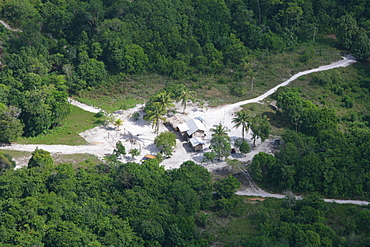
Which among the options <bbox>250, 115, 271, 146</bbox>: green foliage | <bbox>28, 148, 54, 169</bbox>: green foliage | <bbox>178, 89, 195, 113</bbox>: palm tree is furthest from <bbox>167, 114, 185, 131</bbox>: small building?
<bbox>28, 148, 54, 169</bbox>: green foliage

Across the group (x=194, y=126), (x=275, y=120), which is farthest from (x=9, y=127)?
(x=275, y=120)

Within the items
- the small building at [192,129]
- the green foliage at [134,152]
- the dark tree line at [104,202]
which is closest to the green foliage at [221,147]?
the small building at [192,129]

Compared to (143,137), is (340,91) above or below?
above

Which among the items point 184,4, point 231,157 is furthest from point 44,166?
point 184,4

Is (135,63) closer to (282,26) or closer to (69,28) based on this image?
(69,28)

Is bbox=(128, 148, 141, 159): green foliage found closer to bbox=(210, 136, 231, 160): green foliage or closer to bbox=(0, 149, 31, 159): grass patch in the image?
bbox=(210, 136, 231, 160): green foliage

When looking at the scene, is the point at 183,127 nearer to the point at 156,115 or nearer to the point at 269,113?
the point at 156,115
